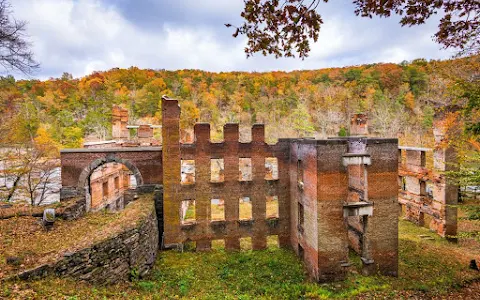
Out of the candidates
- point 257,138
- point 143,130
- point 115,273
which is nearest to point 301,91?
point 143,130

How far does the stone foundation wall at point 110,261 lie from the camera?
386 inches

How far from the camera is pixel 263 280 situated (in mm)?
14898

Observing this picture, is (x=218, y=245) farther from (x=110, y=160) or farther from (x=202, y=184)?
(x=110, y=160)

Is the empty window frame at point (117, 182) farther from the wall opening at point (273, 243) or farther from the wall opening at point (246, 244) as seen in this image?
the wall opening at point (273, 243)

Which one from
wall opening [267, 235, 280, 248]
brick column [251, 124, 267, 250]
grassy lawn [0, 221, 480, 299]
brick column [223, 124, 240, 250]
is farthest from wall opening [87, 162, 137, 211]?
wall opening [267, 235, 280, 248]

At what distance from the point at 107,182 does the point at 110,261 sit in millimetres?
15097

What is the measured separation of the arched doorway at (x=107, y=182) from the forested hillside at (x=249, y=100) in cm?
837

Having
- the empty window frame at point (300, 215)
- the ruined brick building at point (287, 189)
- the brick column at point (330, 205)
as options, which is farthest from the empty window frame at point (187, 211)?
the brick column at point (330, 205)

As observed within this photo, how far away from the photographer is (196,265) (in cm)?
1609

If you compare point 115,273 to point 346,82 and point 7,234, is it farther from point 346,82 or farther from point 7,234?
point 346,82

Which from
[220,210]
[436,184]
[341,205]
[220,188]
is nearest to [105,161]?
[220,188]

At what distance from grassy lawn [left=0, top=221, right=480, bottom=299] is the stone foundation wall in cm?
39

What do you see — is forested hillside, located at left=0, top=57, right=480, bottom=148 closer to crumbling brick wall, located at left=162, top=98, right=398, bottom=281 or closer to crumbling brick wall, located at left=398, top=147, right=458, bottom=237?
crumbling brick wall, located at left=398, top=147, right=458, bottom=237

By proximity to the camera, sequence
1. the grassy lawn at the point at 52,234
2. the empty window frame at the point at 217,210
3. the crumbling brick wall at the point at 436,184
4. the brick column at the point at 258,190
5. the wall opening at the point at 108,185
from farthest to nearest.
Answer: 1. the empty window frame at the point at 217,210
2. the wall opening at the point at 108,185
3. the crumbling brick wall at the point at 436,184
4. the brick column at the point at 258,190
5. the grassy lawn at the point at 52,234
